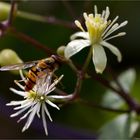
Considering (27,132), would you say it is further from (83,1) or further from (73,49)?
(73,49)

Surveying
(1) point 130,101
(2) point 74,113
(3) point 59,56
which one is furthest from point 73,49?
(2) point 74,113

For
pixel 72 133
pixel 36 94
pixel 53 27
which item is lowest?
pixel 72 133

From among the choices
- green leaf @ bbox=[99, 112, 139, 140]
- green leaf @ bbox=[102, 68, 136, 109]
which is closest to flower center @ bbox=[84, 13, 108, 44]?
green leaf @ bbox=[99, 112, 139, 140]

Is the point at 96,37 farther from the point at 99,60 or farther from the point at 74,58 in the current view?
the point at 74,58

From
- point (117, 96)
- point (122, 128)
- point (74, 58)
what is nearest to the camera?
point (122, 128)

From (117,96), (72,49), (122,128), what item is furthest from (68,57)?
(117,96)

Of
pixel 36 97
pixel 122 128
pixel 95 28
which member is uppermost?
pixel 95 28

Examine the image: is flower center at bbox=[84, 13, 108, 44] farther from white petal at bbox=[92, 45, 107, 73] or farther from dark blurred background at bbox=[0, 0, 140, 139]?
dark blurred background at bbox=[0, 0, 140, 139]
